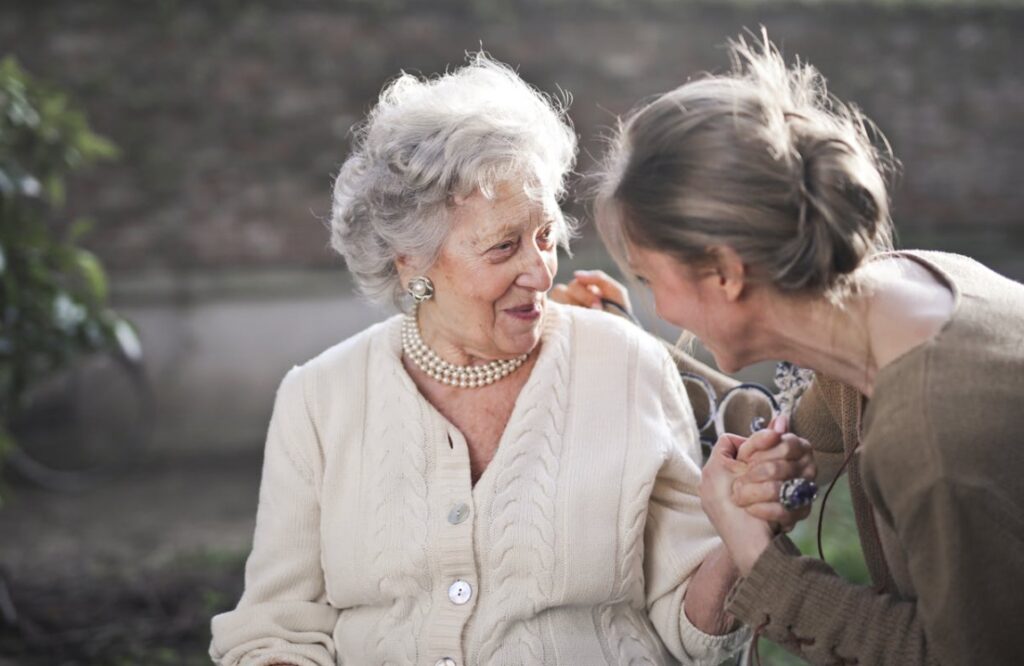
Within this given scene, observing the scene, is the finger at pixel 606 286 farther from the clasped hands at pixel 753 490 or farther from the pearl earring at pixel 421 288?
the clasped hands at pixel 753 490

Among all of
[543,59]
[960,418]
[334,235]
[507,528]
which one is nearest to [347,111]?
[543,59]

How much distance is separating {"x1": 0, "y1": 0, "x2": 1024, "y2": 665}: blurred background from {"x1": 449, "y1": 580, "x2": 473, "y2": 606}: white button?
14.6 ft

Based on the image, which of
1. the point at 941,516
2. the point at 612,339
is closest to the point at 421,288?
the point at 612,339

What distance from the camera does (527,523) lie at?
2.67 metres

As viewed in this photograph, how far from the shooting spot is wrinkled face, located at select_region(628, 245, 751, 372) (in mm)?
2164

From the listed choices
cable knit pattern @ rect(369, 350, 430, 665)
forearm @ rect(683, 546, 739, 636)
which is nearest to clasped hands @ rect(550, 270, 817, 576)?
forearm @ rect(683, 546, 739, 636)

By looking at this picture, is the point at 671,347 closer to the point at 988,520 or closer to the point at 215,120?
the point at 988,520

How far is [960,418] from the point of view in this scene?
1.97 m

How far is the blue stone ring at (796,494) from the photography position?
226cm

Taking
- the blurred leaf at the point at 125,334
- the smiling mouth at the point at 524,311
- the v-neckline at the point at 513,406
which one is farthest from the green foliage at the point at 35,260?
the smiling mouth at the point at 524,311

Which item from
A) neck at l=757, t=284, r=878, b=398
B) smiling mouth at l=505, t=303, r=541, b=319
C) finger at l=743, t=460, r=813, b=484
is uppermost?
smiling mouth at l=505, t=303, r=541, b=319

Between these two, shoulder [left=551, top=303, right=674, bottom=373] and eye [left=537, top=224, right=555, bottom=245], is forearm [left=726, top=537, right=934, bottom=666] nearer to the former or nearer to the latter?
shoulder [left=551, top=303, right=674, bottom=373]

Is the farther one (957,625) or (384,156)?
(384,156)

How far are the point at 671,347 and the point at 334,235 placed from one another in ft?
2.72
